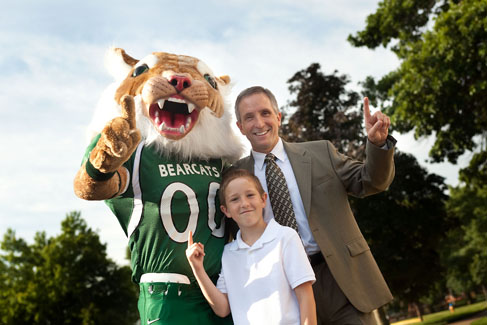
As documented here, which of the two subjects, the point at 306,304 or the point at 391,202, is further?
the point at 391,202

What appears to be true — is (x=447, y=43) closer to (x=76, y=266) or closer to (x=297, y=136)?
(x=297, y=136)

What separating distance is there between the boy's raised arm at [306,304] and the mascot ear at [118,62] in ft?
7.54

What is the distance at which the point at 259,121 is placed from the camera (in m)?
3.54

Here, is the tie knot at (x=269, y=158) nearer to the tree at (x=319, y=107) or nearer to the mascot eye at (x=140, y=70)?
the mascot eye at (x=140, y=70)

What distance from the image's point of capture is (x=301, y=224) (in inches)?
132

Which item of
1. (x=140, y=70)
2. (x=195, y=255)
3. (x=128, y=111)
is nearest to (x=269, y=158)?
(x=195, y=255)

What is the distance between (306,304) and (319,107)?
1467 cm

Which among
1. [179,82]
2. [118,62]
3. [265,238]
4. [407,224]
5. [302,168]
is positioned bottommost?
[265,238]

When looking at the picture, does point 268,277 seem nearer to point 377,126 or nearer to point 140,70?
point 377,126

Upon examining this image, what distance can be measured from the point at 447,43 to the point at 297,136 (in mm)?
7116

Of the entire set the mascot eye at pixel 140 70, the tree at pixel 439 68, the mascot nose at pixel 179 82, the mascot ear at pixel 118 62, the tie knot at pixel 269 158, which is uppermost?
the tree at pixel 439 68

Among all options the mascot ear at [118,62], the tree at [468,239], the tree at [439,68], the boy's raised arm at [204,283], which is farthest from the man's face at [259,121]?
the tree at [468,239]

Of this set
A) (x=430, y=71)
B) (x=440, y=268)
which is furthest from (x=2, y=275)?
(x=430, y=71)

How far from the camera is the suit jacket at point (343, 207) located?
3211 millimetres
